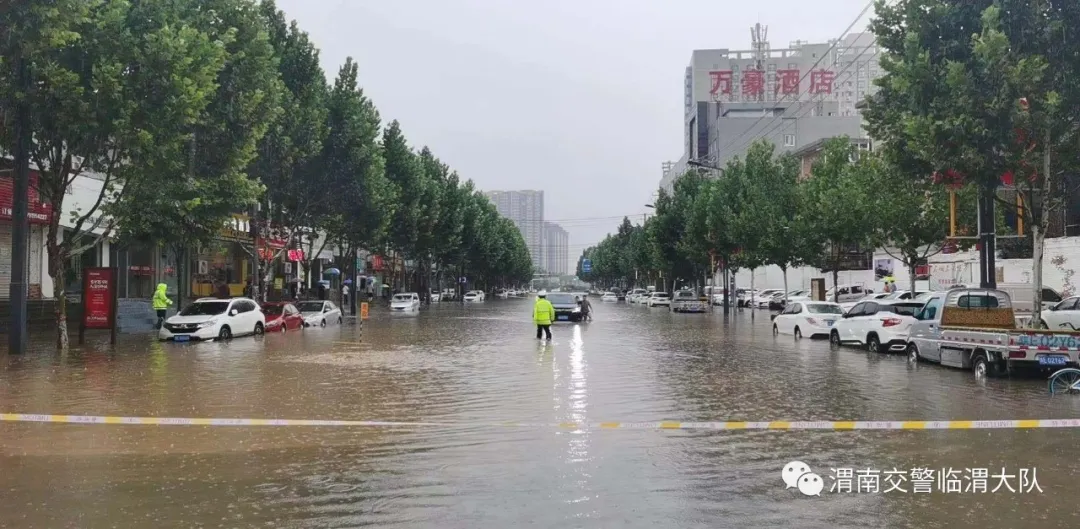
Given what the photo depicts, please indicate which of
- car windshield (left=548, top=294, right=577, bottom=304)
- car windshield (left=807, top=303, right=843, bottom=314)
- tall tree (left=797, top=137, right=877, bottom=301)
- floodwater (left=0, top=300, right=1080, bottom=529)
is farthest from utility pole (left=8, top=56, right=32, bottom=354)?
tall tree (left=797, top=137, right=877, bottom=301)

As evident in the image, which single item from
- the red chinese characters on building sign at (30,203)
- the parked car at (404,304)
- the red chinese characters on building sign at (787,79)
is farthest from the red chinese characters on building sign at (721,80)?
the red chinese characters on building sign at (30,203)

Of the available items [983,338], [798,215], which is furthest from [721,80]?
[983,338]

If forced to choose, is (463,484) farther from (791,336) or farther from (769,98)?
(769,98)

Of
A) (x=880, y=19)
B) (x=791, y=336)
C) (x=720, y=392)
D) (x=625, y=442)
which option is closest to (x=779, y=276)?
(x=791, y=336)

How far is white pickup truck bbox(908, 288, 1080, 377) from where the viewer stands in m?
14.4

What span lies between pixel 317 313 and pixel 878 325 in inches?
925

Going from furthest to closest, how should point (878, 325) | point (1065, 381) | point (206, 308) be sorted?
point (206, 308) < point (878, 325) < point (1065, 381)

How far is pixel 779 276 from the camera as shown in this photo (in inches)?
3081

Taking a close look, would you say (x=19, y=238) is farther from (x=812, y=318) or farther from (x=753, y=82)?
(x=753, y=82)

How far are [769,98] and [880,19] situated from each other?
325 ft

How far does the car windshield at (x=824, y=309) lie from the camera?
91.0ft

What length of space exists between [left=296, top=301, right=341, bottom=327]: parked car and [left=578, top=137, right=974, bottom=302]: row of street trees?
22019mm

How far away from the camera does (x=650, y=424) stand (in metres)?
10.1

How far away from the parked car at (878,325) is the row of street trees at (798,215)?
10.9ft
